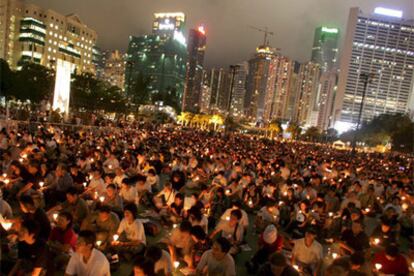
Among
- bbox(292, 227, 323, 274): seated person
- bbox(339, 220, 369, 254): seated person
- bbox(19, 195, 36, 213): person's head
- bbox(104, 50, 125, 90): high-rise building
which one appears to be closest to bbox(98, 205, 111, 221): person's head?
bbox(19, 195, 36, 213): person's head

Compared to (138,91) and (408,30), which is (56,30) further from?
(408,30)

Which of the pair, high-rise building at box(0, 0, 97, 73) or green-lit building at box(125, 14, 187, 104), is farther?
green-lit building at box(125, 14, 187, 104)

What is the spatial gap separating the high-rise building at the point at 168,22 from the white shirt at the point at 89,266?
16318cm

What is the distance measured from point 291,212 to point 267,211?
1411 millimetres

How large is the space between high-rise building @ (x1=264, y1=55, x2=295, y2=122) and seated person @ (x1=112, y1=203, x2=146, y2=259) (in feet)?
611

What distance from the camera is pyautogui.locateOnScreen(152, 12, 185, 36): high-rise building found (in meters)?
165

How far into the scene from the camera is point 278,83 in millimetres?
193250

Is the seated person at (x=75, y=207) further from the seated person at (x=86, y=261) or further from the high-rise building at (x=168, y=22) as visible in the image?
the high-rise building at (x=168, y=22)

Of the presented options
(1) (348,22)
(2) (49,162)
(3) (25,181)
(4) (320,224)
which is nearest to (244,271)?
(4) (320,224)

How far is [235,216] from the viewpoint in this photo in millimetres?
6613

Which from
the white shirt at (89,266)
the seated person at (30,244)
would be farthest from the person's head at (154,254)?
the seated person at (30,244)

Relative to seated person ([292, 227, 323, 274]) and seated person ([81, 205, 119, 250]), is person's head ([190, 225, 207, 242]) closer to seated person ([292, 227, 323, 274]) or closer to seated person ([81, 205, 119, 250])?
seated person ([81, 205, 119, 250])

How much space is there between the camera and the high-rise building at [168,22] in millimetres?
165125

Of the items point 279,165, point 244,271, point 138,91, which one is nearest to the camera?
point 244,271
